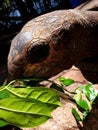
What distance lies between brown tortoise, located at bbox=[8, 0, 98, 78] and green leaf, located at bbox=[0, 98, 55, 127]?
71 centimetres

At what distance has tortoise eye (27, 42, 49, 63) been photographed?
1237 mm

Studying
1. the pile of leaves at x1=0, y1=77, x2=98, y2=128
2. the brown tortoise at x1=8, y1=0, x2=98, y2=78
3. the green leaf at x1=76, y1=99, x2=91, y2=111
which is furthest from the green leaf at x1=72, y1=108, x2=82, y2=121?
the pile of leaves at x1=0, y1=77, x2=98, y2=128

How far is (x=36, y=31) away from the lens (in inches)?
51.3

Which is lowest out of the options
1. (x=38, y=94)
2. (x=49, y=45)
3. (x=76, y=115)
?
(x=76, y=115)

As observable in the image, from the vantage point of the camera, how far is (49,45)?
50.8 inches

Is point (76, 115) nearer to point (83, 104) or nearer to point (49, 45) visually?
point (83, 104)

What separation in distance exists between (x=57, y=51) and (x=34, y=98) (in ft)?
2.65

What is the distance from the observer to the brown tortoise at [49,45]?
4.04 feet

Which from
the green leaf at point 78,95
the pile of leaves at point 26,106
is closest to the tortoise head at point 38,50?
the green leaf at point 78,95

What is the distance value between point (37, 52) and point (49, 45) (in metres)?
0.08

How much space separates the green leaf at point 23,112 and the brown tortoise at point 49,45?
708 mm

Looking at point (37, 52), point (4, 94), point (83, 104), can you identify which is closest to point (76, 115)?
point (83, 104)

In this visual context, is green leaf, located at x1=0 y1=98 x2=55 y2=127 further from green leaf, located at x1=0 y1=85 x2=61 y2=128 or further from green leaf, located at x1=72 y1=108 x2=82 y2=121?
green leaf, located at x1=72 y1=108 x2=82 y2=121

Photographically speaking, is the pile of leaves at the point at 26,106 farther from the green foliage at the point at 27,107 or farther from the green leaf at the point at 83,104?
the green leaf at the point at 83,104
